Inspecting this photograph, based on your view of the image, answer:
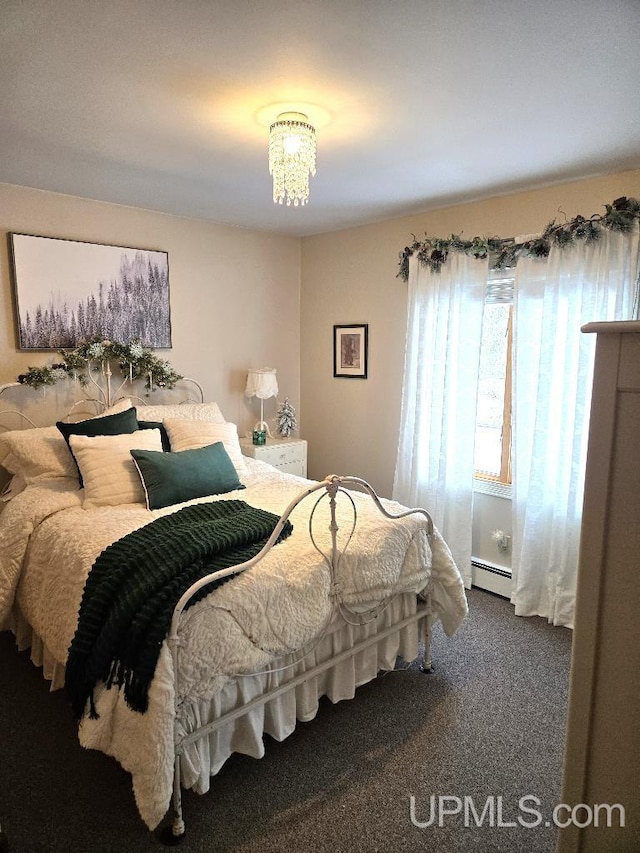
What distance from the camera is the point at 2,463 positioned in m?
3.19

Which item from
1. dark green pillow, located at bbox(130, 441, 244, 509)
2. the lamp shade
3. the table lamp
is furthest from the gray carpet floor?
the lamp shade

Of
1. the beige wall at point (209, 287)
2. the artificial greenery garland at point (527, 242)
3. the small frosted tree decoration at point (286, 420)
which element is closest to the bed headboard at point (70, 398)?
the beige wall at point (209, 287)

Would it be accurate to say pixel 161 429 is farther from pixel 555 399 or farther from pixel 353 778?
pixel 555 399

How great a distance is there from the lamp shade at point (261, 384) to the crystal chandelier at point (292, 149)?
2.15 meters

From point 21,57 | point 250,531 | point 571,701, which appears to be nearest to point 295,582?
point 250,531

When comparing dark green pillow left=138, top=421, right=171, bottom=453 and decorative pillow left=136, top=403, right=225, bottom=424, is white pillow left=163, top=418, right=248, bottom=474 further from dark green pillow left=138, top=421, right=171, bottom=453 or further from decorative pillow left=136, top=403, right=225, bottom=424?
decorative pillow left=136, top=403, right=225, bottom=424

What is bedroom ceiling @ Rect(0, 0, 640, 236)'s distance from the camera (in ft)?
4.99

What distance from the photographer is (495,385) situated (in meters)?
3.58

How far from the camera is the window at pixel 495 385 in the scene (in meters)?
3.48

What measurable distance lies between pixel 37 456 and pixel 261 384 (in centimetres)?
178

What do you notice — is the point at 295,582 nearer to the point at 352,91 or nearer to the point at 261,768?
the point at 261,768

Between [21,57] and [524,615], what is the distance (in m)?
3.60

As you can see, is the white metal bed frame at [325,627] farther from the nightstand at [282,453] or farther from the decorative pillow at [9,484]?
the nightstand at [282,453]

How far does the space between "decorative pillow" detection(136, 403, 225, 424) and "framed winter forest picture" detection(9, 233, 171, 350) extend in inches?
23.3
